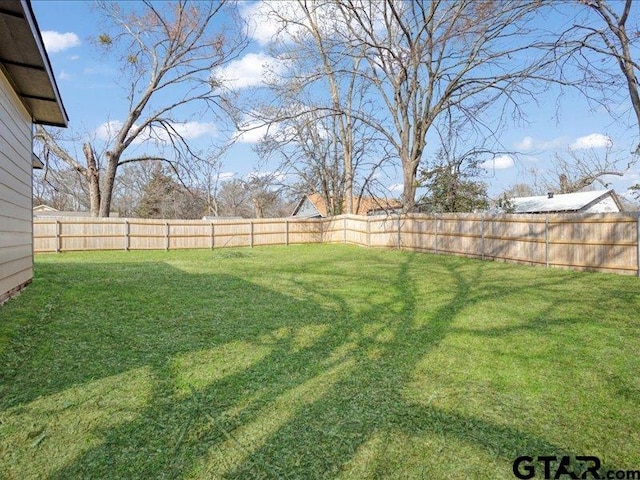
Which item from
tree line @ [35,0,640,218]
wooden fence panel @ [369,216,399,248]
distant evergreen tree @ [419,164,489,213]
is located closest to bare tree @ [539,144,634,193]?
tree line @ [35,0,640,218]

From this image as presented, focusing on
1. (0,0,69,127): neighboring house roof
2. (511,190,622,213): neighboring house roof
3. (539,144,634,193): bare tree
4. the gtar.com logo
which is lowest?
the gtar.com logo

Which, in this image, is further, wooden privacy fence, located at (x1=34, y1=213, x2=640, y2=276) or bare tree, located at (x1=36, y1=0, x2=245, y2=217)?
bare tree, located at (x1=36, y1=0, x2=245, y2=217)

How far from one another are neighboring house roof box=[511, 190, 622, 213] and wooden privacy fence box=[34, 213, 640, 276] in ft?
24.0

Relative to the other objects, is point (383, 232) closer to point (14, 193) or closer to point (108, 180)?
point (108, 180)

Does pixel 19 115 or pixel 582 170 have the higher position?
pixel 582 170

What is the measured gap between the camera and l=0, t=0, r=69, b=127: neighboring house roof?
345cm

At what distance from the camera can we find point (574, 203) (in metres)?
18.8

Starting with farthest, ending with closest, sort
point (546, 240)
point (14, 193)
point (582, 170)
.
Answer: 1. point (582, 170)
2. point (546, 240)
3. point (14, 193)

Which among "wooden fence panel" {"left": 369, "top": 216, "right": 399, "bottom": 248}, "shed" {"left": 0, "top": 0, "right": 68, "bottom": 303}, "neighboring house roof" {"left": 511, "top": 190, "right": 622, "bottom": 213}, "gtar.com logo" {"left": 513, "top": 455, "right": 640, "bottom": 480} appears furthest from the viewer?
"neighboring house roof" {"left": 511, "top": 190, "right": 622, "bottom": 213}

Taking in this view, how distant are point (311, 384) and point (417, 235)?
10.9 metres

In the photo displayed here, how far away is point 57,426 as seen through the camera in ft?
7.33

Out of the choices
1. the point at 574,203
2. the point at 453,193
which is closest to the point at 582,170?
the point at 574,203

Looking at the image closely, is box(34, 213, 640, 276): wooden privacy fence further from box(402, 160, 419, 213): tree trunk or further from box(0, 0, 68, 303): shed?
box(0, 0, 68, 303): shed

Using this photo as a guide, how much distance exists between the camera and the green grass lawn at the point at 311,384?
6.56ft
